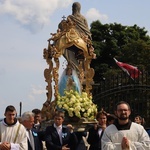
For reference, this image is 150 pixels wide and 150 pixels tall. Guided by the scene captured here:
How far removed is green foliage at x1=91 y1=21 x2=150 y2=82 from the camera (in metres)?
31.9

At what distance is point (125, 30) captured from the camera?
118 ft

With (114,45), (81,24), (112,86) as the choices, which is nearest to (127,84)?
(112,86)

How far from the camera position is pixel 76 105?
1202cm

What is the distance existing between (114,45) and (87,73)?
21203 mm

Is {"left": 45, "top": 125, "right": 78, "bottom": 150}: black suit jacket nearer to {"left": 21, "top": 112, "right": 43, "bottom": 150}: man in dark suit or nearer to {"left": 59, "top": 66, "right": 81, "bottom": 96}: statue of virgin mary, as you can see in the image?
{"left": 21, "top": 112, "right": 43, "bottom": 150}: man in dark suit

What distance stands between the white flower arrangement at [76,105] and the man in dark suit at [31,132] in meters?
3.66

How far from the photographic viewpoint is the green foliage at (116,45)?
105 feet

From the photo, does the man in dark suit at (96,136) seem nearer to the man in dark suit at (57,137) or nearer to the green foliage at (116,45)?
the man in dark suit at (57,137)

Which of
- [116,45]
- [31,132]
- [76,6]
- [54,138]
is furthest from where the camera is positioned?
[116,45]

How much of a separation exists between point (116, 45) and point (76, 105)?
75.6ft

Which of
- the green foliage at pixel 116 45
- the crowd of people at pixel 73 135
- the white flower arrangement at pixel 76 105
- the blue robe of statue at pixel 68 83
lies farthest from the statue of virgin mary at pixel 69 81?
the green foliage at pixel 116 45

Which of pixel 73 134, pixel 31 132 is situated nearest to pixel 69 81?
pixel 73 134

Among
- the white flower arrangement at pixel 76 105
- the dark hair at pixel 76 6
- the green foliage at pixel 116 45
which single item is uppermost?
the green foliage at pixel 116 45

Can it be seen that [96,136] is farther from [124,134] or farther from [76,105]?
[76,105]
